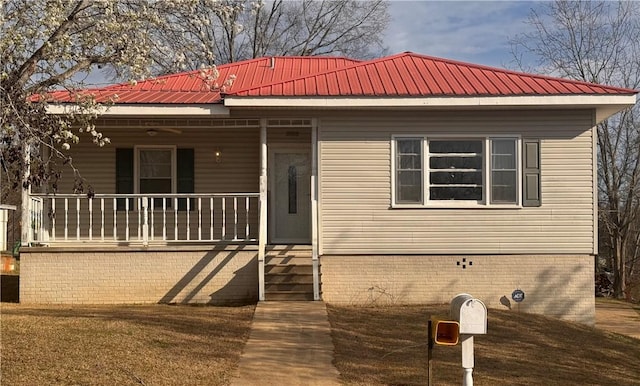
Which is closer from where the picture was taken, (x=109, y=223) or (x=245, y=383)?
(x=245, y=383)

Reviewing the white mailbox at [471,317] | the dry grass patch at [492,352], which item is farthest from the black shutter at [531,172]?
the white mailbox at [471,317]

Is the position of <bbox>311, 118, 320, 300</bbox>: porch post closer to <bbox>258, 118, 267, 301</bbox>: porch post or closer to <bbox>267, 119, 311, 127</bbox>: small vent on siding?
<bbox>267, 119, 311, 127</bbox>: small vent on siding

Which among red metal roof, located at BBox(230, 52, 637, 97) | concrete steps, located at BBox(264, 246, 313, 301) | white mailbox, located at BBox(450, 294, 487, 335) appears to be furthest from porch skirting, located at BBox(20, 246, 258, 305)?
white mailbox, located at BBox(450, 294, 487, 335)

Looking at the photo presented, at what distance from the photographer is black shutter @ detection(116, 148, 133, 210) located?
13352 mm

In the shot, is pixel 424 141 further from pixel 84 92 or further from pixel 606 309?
pixel 606 309

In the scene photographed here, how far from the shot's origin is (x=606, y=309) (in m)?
18.2

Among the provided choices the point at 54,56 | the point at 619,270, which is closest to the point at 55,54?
the point at 54,56

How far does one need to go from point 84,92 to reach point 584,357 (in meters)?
7.42

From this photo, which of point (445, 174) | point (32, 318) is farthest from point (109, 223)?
point (445, 174)

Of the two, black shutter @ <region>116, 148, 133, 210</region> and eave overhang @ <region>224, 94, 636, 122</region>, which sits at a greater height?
eave overhang @ <region>224, 94, 636, 122</region>

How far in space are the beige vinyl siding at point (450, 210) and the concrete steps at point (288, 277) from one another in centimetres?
64

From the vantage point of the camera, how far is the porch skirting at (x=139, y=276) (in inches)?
468

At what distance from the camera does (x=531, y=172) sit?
12195mm

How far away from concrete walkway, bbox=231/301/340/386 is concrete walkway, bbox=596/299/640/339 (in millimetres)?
6403
